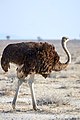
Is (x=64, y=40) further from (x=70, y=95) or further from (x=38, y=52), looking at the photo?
(x=70, y=95)

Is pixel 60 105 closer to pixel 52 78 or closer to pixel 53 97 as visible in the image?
pixel 53 97

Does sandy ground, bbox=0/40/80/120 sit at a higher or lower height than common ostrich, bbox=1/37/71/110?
lower

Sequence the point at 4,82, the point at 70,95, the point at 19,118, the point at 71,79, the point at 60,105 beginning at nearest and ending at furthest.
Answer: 1. the point at 19,118
2. the point at 60,105
3. the point at 70,95
4. the point at 4,82
5. the point at 71,79

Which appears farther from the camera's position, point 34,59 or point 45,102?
point 45,102

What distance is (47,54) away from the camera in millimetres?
13125

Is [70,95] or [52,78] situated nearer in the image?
[70,95]

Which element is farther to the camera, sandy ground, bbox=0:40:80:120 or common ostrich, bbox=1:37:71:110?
common ostrich, bbox=1:37:71:110

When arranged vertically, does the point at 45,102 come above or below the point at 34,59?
below

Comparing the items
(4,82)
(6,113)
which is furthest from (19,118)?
(4,82)

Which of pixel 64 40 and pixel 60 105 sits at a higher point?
pixel 64 40

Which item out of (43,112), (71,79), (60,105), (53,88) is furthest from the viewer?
(71,79)

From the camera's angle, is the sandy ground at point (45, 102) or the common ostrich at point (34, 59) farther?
the common ostrich at point (34, 59)

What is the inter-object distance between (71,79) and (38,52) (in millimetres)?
10231

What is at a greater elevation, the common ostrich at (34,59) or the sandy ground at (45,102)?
the common ostrich at (34,59)
